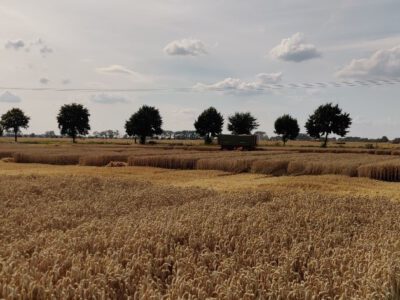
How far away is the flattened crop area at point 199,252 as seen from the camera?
5574mm

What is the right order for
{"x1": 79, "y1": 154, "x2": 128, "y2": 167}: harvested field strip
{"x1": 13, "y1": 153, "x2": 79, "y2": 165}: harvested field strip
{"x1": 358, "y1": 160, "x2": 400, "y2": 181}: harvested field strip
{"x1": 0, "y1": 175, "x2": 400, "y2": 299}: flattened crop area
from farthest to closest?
{"x1": 13, "y1": 153, "x2": 79, "y2": 165}: harvested field strip, {"x1": 79, "y1": 154, "x2": 128, "y2": 167}: harvested field strip, {"x1": 358, "y1": 160, "x2": 400, "y2": 181}: harvested field strip, {"x1": 0, "y1": 175, "x2": 400, "y2": 299}: flattened crop area

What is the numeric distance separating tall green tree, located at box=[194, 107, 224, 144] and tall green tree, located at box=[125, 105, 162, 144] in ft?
30.0

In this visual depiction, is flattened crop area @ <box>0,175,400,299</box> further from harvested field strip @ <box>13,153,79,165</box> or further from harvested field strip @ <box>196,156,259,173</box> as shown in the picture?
harvested field strip @ <box>13,153,79,165</box>

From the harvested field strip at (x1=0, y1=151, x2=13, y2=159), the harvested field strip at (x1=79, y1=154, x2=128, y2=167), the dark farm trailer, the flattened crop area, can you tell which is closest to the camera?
the flattened crop area

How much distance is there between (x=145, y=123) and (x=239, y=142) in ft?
140

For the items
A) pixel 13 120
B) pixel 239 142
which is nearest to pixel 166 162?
pixel 239 142

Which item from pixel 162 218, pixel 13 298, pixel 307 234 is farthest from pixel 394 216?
pixel 13 298

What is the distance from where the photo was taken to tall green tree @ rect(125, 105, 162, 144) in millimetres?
106438

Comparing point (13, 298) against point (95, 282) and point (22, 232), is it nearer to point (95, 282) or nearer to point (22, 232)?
point (95, 282)

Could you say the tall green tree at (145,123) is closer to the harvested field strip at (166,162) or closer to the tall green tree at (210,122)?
the tall green tree at (210,122)

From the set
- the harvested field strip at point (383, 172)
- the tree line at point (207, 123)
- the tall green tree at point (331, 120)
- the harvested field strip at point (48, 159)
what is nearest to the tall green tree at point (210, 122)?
the tree line at point (207, 123)

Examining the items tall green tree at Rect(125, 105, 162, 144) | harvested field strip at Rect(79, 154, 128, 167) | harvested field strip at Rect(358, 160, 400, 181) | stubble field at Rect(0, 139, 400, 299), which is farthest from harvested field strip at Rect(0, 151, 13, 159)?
tall green tree at Rect(125, 105, 162, 144)

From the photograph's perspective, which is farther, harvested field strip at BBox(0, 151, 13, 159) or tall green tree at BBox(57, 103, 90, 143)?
tall green tree at BBox(57, 103, 90, 143)

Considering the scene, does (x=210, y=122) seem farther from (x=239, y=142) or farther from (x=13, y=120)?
(x=13, y=120)
